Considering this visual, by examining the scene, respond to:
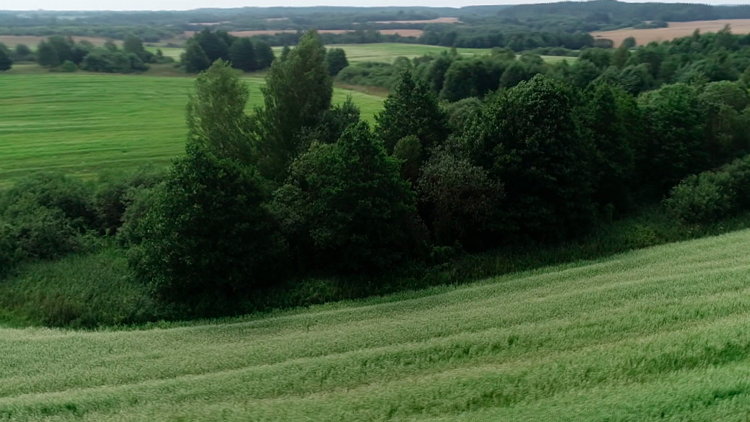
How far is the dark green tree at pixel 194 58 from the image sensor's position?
8638cm

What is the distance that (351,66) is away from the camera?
9131cm

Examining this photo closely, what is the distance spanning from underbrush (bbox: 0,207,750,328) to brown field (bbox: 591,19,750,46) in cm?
6856

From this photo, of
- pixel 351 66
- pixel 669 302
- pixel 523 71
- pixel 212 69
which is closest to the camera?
pixel 669 302

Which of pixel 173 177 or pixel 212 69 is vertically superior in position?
pixel 212 69

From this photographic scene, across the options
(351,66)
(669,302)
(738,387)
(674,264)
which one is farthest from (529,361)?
(351,66)

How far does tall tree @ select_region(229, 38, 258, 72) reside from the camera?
87.4m

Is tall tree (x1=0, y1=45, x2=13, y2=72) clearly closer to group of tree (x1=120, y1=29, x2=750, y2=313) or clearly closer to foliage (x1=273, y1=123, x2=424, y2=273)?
group of tree (x1=120, y1=29, x2=750, y2=313)

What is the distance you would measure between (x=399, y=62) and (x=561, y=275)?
71.1 meters

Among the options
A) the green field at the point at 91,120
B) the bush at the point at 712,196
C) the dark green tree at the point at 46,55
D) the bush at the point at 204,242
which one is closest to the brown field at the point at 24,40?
the dark green tree at the point at 46,55

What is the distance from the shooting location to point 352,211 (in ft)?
89.6

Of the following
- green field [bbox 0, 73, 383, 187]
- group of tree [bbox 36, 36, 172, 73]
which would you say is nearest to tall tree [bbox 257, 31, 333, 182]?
green field [bbox 0, 73, 383, 187]

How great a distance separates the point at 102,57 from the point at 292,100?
67.1 meters

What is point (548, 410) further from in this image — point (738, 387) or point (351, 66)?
point (351, 66)

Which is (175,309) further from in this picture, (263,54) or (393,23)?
(393,23)
